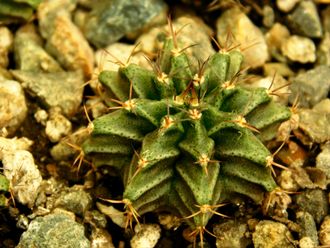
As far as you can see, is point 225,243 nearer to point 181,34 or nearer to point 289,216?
point 289,216

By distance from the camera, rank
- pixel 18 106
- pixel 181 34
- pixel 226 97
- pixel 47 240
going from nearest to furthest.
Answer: pixel 47 240, pixel 226 97, pixel 18 106, pixel 181 34

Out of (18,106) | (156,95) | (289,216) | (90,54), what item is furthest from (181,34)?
(289,216)

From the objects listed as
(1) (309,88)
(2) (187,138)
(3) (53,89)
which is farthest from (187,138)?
(1) (309,88)

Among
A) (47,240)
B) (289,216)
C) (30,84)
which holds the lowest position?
(289,216)

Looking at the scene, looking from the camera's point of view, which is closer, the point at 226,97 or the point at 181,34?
the point at 226,97

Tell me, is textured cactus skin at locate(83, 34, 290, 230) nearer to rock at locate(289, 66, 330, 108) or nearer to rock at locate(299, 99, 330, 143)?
rock at locate(299, 99, 330, 143)

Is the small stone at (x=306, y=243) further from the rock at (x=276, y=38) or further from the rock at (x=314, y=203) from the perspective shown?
the rock at (x=276, y=38)

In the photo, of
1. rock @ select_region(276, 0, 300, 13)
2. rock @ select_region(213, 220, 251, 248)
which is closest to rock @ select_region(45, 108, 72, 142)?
rock @ select_region(213, 220, 251, 248)

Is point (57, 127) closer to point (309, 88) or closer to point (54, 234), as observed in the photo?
point (54, 234)
